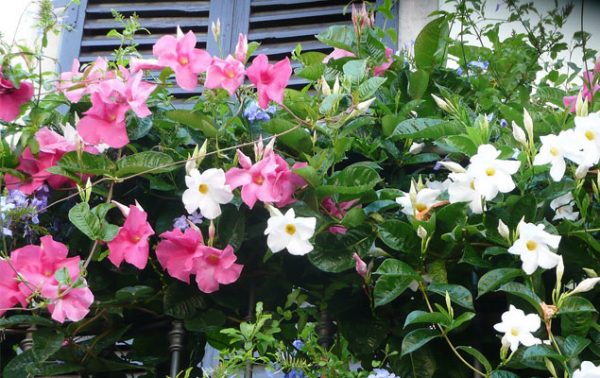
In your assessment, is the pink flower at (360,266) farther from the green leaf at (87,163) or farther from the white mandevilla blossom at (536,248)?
the green leaf at (87,163)

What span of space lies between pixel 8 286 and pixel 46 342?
0.14m

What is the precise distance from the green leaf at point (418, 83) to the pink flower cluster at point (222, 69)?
10.6 inches

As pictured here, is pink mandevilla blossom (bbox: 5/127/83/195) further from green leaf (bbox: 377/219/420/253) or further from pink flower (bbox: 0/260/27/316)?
green leaf (bbox: 377/219/420/253)

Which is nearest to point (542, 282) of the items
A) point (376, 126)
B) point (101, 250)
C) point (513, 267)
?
point (513, 267)

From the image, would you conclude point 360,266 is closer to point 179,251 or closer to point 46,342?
point 179,251

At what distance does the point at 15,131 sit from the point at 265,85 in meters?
0.46

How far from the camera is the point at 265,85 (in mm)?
1753

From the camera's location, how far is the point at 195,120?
1.78m

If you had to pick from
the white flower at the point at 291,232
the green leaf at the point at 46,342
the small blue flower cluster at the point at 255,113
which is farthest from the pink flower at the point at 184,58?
the green leaf at the point at 46,342

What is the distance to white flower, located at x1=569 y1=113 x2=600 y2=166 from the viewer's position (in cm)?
159

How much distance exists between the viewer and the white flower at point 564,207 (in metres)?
1.69

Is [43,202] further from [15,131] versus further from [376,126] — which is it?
[376,126]

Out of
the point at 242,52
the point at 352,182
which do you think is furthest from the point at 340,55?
the point at 352,182

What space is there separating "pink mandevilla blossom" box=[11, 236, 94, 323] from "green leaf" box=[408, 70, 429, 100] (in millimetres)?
678
